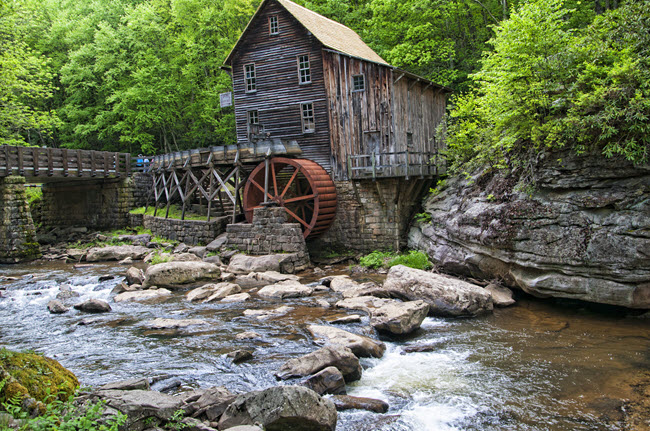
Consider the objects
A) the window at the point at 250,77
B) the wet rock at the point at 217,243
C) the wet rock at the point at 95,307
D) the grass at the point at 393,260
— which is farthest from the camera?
the window at the point at 250,77

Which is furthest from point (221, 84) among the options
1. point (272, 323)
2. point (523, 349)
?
point (523, 349)

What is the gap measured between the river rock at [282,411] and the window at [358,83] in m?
12.8

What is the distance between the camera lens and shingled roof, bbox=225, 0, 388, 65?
16328 millimetres

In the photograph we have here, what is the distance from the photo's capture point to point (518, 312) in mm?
8719

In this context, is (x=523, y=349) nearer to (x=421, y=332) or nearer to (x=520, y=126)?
(x=421, y=332)

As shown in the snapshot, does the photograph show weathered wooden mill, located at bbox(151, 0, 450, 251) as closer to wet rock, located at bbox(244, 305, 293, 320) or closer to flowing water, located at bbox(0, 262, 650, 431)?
flowing water, located at bbox(0, 262, 650, 431)

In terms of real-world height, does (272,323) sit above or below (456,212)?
below

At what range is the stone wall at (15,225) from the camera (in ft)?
54.3

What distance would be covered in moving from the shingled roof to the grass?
6463 mm

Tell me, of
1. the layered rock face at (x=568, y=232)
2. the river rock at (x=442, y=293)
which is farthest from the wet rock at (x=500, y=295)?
the river rock at (x=442, y=293)

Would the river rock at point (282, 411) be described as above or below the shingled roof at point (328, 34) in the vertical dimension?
below

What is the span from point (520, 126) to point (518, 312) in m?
3.73

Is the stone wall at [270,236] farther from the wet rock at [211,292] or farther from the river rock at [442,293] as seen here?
the river rock at [442,293]

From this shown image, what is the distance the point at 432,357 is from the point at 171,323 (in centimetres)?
465
